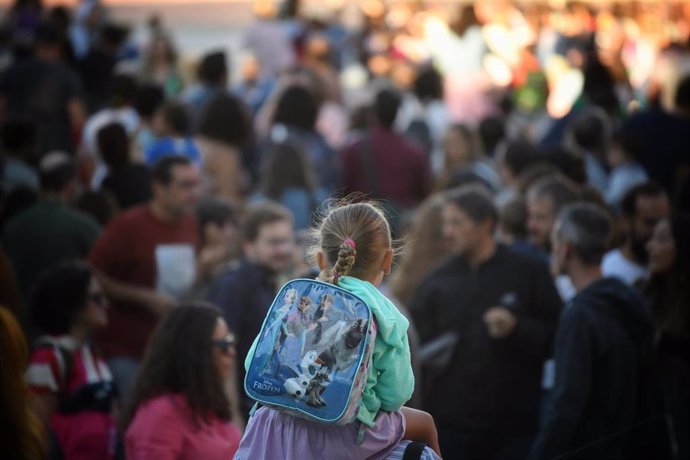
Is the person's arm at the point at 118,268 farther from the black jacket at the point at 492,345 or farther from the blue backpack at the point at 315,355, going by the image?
the blue backpack at the point at 315,355

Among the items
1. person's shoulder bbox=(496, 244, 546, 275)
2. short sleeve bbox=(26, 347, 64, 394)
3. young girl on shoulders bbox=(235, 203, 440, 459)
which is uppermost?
young girl on shoulders bbox=(235, 203, 440, 459)

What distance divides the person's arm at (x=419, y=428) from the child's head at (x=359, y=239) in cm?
39

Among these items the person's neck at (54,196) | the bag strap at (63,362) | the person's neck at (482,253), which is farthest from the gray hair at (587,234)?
the person's neck at (54,196)

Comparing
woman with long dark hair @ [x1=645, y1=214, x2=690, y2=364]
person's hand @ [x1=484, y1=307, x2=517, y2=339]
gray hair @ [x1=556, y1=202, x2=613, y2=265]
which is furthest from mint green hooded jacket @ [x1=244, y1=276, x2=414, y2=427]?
woman with long dark hair @ [x1=645, y1=214, x2=690, y2=364]

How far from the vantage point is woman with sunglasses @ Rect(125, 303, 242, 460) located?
4.98m

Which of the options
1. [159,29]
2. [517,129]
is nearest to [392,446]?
[517,129]

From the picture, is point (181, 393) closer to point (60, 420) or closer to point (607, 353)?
point (60, 420)

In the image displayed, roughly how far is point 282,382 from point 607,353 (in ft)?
8.32

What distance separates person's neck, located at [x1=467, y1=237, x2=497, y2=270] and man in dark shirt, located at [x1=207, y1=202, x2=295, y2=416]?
0.91 meters

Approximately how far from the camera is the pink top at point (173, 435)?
496cm

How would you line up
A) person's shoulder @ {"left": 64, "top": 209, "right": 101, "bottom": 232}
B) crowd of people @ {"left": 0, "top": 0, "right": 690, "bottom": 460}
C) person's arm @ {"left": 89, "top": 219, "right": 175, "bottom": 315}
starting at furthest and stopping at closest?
person's shoulder @ {"left": 64, "top": 209, "right": 101, "bottom": 232}, person's arm @ {"left": 89, "top": 219, "right": 175, "bottom": 315}, crowd of people @ {"left": 0, "top": 0, "right": 690, "bottom": 460}

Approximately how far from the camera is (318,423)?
3.59 metres

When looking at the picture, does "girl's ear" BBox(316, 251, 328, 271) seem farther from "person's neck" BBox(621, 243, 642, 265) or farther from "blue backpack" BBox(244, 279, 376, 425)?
"person's neck" BBox(621, 243, 642, 265)

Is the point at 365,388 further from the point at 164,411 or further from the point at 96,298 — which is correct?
the point at 96,298
